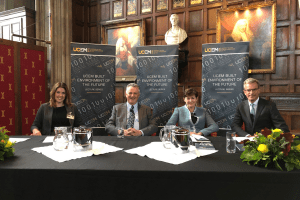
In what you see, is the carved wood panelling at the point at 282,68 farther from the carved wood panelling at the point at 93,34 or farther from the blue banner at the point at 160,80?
the carved wood panelling at the point at 93,34

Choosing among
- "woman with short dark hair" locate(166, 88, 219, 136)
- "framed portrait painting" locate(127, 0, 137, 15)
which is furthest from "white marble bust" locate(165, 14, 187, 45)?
"woman with short dark hair" locate(166, 88, 219, 136)

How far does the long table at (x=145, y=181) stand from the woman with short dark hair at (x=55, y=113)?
1.64 meters

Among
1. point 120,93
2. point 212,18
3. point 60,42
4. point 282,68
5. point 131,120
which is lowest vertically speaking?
point 131,120

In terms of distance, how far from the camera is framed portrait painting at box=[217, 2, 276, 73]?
4797 mm

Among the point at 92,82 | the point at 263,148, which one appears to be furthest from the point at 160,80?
the point at 263,148

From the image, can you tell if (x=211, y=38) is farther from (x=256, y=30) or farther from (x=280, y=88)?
(x=280, y=88)

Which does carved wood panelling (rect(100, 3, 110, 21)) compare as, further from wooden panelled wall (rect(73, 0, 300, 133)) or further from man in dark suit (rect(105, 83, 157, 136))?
man in dark suit (rect(105, 83, 157, 136))

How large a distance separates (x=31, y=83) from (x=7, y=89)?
561 mm

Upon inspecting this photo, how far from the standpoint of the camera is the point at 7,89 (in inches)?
→ 186

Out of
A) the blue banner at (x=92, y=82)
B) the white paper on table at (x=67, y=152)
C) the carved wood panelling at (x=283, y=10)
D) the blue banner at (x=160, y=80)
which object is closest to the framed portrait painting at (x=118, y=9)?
the blue banner at (x=92, y=82)

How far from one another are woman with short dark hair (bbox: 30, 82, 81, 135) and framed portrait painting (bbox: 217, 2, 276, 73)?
3.98 m

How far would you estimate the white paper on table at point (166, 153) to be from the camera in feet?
4.31

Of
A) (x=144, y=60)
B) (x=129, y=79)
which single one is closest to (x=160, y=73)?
(x=144, y=60)

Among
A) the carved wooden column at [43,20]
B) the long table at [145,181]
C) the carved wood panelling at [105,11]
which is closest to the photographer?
the long table at [145,181]
